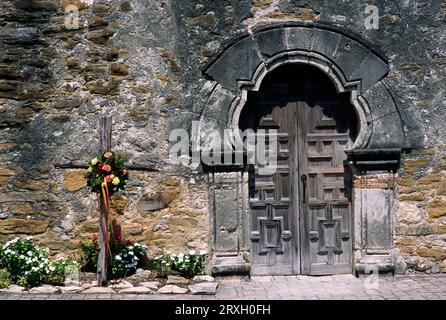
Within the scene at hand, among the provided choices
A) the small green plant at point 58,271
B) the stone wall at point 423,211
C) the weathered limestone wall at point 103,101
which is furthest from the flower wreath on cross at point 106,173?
the stone wall at point 423,211

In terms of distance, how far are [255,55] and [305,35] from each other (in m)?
0.61

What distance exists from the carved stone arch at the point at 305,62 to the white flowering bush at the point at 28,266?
2.11 metres

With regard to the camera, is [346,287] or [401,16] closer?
[346,287]

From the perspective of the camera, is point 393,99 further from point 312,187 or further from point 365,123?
point 312,187

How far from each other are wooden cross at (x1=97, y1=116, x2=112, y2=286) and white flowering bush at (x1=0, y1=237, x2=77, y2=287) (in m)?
0.45

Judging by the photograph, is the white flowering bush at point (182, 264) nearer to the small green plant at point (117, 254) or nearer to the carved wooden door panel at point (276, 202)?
the small green plant at point (117, 254)

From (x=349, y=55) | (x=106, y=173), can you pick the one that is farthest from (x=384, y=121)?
(x=106, y=173)

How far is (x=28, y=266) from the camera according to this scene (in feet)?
20.2

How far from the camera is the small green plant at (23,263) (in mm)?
6102

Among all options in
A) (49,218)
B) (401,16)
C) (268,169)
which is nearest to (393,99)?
(401,16)

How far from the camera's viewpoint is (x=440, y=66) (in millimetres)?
6785

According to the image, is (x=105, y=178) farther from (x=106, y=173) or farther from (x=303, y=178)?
(x=303, y=178)

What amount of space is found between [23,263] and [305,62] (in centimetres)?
381

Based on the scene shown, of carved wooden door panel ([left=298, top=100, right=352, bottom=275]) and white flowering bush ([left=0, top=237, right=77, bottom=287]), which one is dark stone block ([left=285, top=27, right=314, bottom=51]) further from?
white flowering bush ([left=0, top=237, right=77, bottom=287])
